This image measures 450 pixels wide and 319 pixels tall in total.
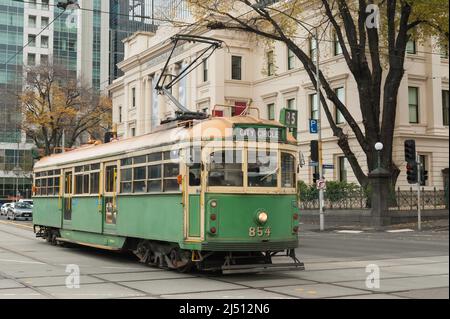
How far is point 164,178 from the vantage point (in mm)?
12641

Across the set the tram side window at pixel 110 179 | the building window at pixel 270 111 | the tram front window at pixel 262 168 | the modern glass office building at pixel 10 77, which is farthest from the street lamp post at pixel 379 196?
the modern glass office building at pixel 10 77

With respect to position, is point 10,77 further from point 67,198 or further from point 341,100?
point 67,198

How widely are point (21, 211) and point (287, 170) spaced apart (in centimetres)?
3674

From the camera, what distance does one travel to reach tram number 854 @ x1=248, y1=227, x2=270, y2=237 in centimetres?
1162

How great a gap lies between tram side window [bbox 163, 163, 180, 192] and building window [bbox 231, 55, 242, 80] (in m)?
40.8

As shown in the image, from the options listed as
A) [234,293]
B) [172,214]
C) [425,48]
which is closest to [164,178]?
[172,214]

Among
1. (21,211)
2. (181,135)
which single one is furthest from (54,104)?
(181,135)

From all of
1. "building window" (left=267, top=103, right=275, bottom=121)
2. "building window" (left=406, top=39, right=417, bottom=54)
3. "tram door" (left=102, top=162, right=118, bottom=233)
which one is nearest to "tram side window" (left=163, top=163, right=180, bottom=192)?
"tram door" (left=102, top=162, right=118, bottom=233)

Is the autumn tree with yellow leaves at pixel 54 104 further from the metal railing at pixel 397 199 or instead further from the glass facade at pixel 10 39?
the glass facade at pixel 10 39

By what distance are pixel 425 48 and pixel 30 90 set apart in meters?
31.6

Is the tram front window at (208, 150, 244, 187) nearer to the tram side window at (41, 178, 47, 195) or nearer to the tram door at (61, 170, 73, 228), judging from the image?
the tram door at (61, 170, 73, 228)

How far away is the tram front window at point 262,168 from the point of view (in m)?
11.9

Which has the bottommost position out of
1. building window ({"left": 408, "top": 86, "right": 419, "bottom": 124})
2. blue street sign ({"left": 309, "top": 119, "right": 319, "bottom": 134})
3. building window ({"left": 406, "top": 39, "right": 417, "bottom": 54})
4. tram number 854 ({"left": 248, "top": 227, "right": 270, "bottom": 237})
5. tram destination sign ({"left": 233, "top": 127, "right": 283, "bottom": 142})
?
tram number 854 ({"left": 248, "top": 227, "right": 270, "bottom": 237})

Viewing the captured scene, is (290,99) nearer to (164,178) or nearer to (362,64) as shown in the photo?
(362,64)
